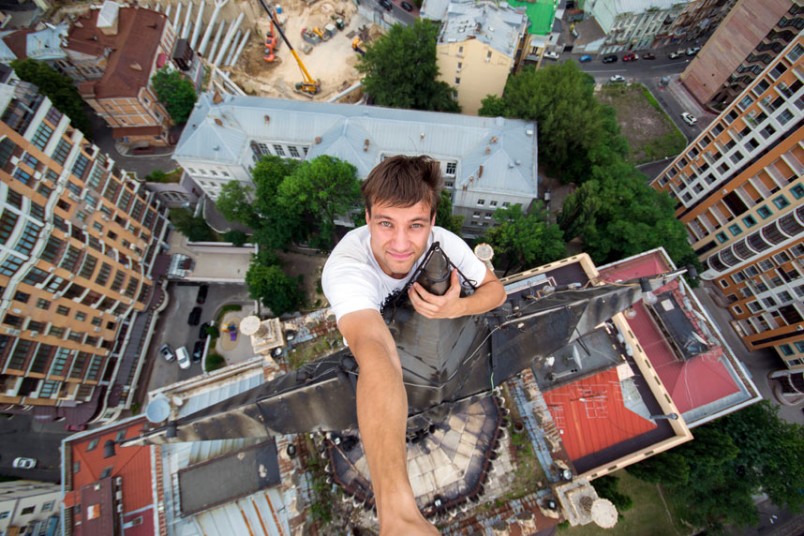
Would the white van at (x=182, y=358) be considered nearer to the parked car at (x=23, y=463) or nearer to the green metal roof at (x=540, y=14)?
the parked car at (x=23, y=463)

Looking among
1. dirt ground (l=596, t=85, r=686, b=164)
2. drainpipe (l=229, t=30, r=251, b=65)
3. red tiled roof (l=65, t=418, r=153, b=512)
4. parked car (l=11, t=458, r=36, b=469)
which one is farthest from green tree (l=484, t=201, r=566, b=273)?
drainpipe (l=229, t=30, r=251, b=65)

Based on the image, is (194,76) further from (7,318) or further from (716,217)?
(716,217)

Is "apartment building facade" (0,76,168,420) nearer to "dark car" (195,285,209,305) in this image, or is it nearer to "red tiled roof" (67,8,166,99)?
"dark car" (195,285,209,305)

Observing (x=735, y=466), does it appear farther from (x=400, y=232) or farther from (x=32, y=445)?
(x=32, y=445)

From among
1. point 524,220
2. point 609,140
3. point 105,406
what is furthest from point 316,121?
point 105,406

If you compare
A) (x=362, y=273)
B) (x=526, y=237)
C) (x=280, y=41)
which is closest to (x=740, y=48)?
(x=526, y=237)

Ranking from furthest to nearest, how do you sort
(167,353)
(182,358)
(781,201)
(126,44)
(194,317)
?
1. (126,44)
2. (194,317)
3. (167,353)
4. (182,358)
5. (781,201)
